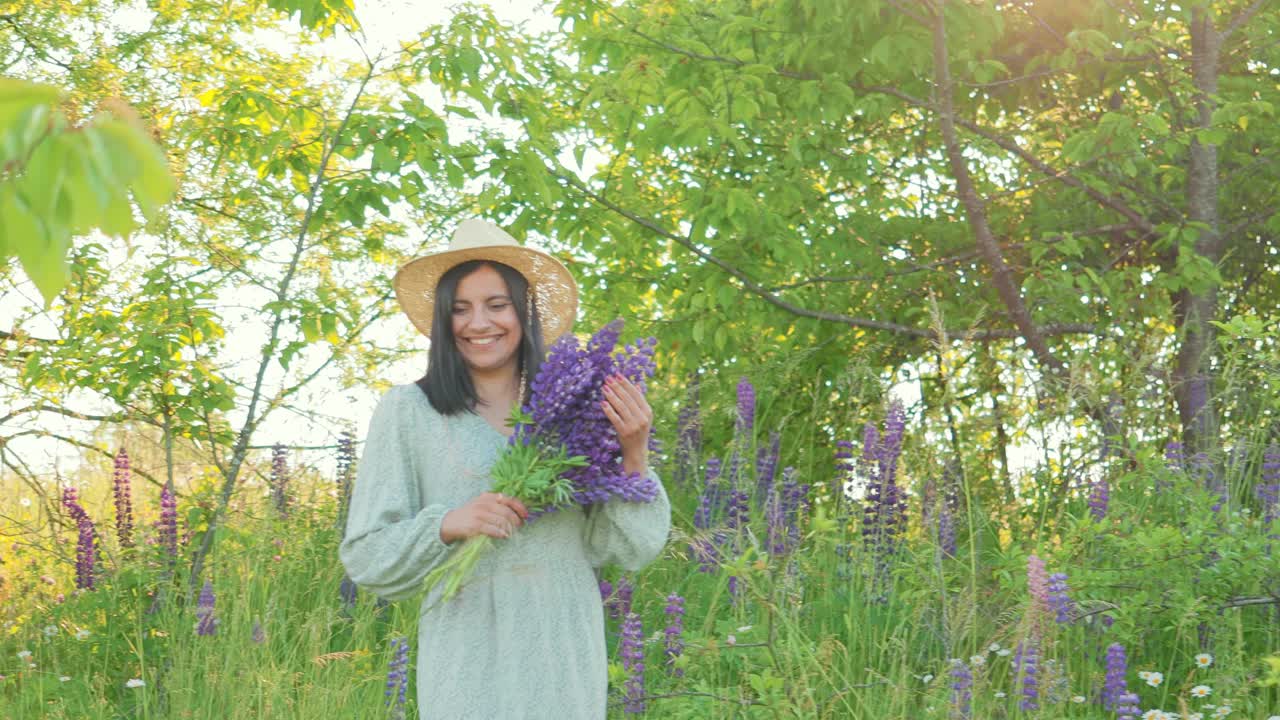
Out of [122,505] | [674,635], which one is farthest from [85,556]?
[674,635]

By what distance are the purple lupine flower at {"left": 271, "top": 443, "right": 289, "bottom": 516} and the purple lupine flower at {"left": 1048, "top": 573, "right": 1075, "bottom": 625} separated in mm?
3138

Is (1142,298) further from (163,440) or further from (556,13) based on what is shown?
(163,440)

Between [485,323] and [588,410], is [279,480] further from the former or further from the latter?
[588,410]

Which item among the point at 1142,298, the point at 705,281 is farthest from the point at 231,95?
the point at 1142,298

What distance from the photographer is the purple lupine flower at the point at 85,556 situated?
5.28 metres

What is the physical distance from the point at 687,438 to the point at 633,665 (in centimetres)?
200

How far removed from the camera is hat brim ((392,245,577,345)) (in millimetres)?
2963

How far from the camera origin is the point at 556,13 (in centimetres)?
638

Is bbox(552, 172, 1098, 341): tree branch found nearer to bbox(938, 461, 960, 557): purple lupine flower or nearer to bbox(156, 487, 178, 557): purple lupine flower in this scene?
bbox(938, 461, 960, 557): purple lupine flower

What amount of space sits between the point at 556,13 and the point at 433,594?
4.40 metres

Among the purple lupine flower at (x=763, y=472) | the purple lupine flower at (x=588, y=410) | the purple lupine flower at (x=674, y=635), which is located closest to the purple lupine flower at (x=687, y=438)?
the purple lupine flower at (x=763, y=472)

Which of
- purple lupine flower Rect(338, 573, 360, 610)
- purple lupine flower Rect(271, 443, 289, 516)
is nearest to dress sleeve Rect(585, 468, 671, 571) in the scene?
purple lupine flower Rect(338, 573, 360, 610)

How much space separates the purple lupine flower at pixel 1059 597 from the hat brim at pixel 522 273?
1.67 meters

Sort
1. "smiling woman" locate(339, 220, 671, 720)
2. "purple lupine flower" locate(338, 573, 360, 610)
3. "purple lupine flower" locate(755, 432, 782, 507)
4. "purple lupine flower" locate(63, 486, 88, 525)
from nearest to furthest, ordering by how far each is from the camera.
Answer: "smiling woman" locate(339, 220, 671, 720)
"purple lupine flower" locate(338, 573, 360, 610)
"purple lupine flower" locate(63, 486, 88, 525)
"purple lupine flower" locate(755, 432, 782, 507)
